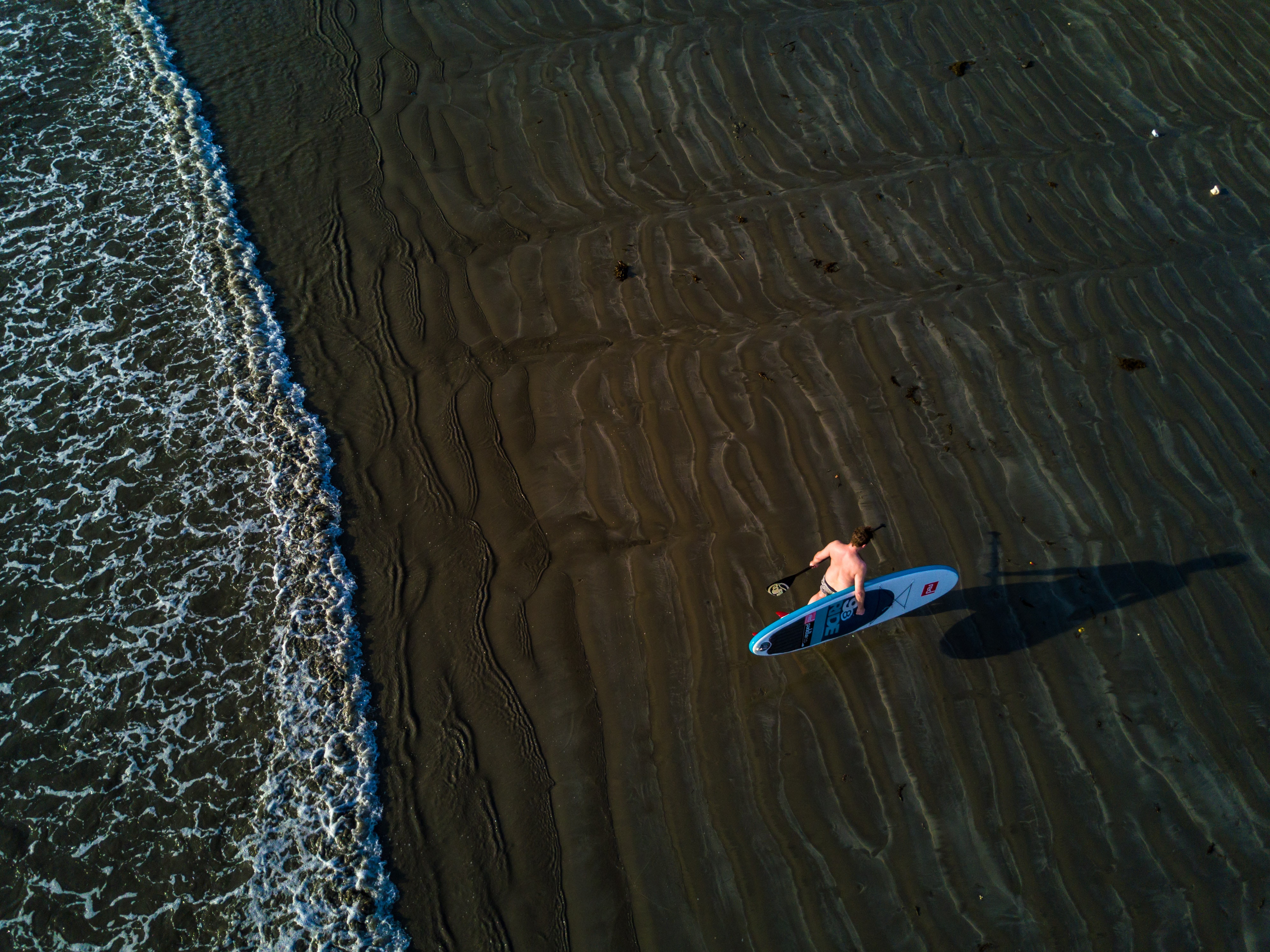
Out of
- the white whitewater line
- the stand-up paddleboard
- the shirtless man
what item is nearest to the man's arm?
the shirtless man

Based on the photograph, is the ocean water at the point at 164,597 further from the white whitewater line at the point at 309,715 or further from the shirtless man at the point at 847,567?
the shirtless man at the point at 847,567

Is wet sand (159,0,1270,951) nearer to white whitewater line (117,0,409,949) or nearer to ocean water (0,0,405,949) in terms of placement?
white whitewater line (117,0,409,949)

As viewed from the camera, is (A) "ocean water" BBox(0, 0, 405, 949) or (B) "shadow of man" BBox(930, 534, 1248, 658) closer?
(A) "ocean water" BBox(0, 0, 405, 949)

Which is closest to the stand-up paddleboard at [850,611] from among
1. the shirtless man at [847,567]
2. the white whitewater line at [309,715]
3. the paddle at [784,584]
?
the shirtless man at [847,567]

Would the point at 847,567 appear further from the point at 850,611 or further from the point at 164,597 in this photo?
the point at 164,597

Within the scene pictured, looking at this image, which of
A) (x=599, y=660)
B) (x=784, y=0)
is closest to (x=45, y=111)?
(x=784, y=0)

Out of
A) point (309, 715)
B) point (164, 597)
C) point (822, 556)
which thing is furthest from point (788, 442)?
point (164, 597)
